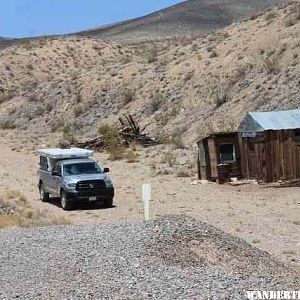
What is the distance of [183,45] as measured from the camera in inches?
2766

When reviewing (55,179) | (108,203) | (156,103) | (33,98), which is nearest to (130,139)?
(156,103)

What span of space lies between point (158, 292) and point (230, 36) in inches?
2154

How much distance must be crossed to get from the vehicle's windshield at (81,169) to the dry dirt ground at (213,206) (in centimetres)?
135

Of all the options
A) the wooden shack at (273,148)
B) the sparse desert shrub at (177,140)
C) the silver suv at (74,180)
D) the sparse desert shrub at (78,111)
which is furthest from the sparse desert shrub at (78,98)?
the silver suv at (74,180)

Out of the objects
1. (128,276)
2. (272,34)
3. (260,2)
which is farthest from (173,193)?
(260,2)

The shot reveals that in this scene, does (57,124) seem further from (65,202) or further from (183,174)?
(65,202)

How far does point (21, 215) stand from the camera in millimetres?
23000

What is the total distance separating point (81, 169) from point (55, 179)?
3.35ft

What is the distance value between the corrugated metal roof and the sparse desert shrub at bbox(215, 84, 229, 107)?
735 inches

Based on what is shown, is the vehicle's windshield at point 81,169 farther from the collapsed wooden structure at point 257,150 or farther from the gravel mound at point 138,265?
the gravel mound at point 138,265

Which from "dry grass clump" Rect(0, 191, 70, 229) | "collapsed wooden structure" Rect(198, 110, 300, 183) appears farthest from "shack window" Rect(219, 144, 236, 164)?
"dry grass clump" Rect(0, 191, 70, 229)

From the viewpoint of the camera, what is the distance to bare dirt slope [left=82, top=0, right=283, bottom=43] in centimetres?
13038

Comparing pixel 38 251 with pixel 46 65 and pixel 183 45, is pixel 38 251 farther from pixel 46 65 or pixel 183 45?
pixel 46 65

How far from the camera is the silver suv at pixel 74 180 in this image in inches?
1030
